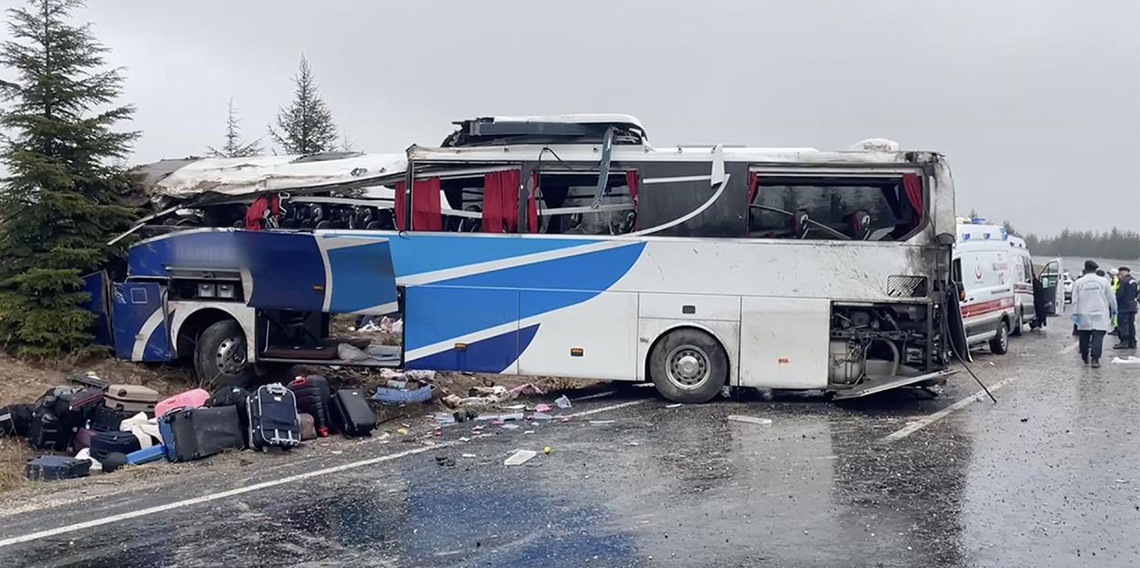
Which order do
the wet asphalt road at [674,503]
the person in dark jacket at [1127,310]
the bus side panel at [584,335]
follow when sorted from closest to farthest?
the wet asphalt road at [674,503], the bus side panel at [584,335], the person in dark jacket at [1127,310]

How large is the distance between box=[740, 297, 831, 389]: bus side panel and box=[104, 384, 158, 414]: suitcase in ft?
22.3

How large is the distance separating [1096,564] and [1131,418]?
18.3 ft

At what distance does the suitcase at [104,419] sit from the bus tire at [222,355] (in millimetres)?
2074

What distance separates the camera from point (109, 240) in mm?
11938

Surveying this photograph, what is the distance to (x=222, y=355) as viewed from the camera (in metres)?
11.3

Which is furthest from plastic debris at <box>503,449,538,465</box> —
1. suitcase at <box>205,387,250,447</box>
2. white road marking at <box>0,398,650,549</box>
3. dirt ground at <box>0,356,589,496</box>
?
suitcase at <box>205,387,250,447</box>

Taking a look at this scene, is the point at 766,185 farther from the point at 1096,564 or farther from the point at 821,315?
the point at 1096,564

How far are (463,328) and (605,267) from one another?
6.36 ft

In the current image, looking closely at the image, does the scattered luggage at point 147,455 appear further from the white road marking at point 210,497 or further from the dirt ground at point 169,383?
the white road marking at point 210,497

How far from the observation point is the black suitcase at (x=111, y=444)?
8555 mm

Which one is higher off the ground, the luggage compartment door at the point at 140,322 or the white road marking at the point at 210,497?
the luggage compartment door at the point at 140,322

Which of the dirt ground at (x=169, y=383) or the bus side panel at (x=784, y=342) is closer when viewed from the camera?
the dirt ground at (x=169, y=383)

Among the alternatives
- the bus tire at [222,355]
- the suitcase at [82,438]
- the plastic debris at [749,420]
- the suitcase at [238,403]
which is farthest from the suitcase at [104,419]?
the plastic debris at [749,420]

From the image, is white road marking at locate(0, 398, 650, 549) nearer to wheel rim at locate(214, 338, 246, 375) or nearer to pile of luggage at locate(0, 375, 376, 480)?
pile of luggage at locate(0, 375, 376, 480)
